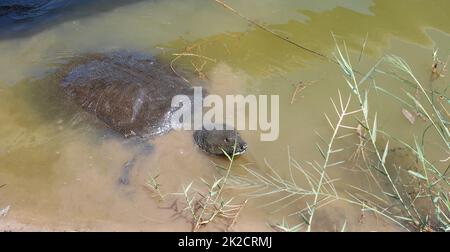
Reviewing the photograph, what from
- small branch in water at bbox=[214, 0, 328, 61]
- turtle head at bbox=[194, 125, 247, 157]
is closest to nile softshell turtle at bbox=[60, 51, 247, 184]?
turtle head at bbox=[194, 125, 247, 157]

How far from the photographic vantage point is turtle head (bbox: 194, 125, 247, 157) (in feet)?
11.0

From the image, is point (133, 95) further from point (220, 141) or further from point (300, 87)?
point (300, 87)

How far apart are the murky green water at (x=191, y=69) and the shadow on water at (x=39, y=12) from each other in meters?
0.13

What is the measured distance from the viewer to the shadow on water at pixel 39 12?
4.75m

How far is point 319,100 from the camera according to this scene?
3.89 m

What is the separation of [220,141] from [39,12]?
295 centimetres
